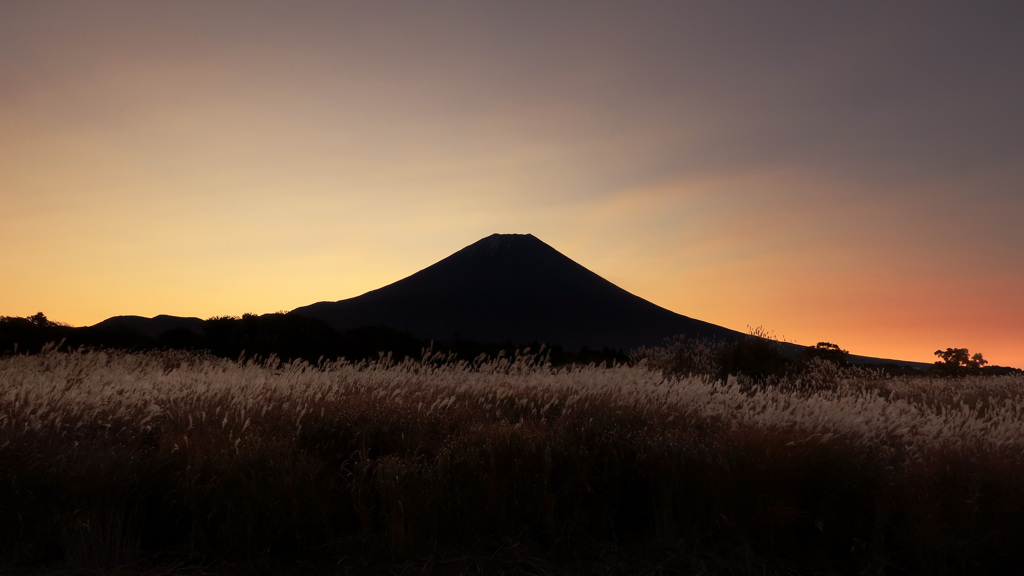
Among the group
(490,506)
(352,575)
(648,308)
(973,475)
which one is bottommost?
(352,575)

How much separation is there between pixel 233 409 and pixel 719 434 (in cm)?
458

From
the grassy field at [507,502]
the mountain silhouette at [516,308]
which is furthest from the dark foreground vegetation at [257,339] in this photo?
the mountain silhouette at [516,308]

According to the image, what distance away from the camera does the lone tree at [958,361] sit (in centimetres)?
3483

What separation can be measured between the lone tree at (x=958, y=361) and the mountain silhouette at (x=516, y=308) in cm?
6541

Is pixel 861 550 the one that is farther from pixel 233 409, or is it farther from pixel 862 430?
pixel 233 409

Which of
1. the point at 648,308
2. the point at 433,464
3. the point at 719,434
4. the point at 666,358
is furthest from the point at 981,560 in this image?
the point at 648,308

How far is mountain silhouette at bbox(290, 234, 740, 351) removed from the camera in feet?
370

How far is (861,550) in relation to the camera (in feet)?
14.5

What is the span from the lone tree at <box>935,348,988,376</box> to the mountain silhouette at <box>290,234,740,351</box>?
6541 centimetres

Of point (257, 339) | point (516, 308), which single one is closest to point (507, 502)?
point (257, 339)

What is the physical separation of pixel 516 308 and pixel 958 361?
3475 inches

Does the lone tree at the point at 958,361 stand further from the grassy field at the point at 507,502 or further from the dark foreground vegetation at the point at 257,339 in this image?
the grassy field at the point at 507,502

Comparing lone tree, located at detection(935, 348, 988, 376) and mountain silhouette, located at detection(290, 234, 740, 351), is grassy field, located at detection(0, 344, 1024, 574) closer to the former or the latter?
lone tree, located at detection(935, 348, 988, 376)

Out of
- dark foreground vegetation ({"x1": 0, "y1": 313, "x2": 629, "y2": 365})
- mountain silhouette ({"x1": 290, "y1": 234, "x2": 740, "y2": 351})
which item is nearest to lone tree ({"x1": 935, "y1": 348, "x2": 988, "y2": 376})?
dark foreground vegetation ({"x1": 0, "y1": 313, "x2": 629, "y2": 365})
